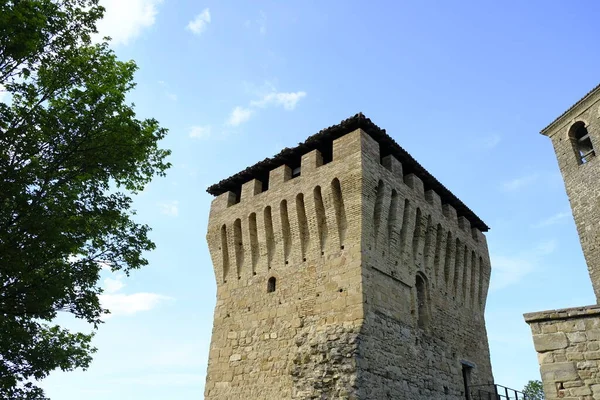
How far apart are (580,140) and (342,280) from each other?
1637cm

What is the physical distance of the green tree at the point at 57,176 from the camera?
24.1ft

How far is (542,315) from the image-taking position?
253 inches

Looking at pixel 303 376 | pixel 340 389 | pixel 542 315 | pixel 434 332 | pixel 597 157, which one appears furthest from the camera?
pixel 597 157

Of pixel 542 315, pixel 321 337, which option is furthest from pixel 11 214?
pixel 542 315

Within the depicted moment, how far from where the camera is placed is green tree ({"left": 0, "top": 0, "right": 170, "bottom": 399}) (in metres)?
7.33

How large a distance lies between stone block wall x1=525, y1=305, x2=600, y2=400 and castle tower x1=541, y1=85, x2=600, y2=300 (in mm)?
14215

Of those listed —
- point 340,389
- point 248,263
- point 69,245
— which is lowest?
point 340,389

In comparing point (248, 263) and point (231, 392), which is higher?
point (248, 263)

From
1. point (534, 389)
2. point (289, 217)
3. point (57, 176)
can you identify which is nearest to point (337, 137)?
point (289, 217)

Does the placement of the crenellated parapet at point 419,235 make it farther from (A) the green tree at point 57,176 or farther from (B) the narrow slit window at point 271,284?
(A) the green tree at point 57,176

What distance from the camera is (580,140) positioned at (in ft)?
71.3

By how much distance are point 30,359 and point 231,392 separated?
5.85 metres

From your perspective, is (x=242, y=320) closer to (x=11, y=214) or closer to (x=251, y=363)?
(x=251, y=363)

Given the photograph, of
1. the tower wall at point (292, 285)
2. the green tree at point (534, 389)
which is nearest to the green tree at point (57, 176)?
the tower wall at point (292, 285)
